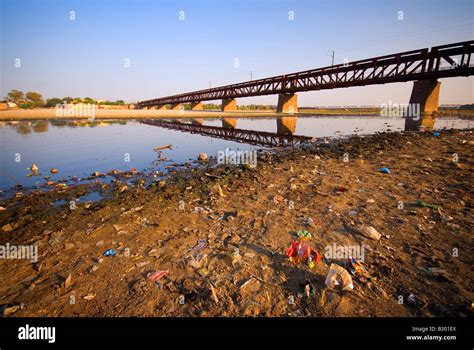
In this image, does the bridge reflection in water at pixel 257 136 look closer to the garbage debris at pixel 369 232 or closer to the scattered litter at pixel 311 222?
the scattered litter at pixel 311 222

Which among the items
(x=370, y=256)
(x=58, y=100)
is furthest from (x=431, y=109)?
(x=58, y=100)

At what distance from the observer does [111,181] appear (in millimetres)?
5090

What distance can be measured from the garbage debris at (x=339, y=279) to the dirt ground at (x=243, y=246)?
0.05m

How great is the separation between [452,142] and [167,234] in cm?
1054

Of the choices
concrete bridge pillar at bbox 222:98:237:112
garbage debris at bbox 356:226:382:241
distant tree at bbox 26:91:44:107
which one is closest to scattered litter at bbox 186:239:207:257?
garbage debris at bbox 356:226:382:241

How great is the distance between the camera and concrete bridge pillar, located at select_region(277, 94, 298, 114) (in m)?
33.1

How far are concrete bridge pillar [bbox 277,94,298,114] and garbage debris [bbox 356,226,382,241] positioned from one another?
109ft

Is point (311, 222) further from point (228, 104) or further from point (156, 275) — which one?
point (228, 104)

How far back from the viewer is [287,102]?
33500mm

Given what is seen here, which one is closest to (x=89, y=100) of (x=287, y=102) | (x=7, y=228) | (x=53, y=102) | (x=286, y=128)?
(x=53, y=102)

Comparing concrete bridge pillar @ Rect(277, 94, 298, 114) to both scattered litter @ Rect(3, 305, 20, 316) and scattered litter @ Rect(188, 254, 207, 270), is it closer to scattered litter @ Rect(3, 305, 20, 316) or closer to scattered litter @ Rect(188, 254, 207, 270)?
scattered litter @ Rect(188, 254, 207, 270)

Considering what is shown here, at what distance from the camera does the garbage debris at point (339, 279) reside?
6.14ft

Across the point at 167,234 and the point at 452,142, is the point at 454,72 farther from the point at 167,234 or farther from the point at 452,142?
the point at 167,234

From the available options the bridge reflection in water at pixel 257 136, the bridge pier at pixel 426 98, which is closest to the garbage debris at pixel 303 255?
the bridge reflection in water at pixel 257 136
